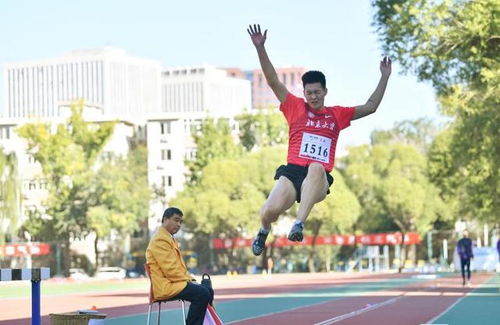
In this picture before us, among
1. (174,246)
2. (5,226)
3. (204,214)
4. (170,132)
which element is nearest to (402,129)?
(170,132)

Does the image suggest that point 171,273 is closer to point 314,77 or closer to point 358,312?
point 314,77

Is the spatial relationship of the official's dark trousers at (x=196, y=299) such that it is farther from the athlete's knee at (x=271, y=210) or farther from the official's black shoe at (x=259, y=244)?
the athlete's knee at (x=271, y=210)

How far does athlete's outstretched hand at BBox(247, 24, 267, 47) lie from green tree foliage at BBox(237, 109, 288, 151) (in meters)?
95.8

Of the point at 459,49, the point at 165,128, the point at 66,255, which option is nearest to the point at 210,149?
the point at 66,255

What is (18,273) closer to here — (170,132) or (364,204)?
(364,204)

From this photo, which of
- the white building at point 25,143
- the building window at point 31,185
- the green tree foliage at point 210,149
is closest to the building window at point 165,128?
the white building at point 25,143

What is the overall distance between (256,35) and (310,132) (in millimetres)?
1065

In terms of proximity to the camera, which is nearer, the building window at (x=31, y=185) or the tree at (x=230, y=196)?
the tree at (x=230, y=196)

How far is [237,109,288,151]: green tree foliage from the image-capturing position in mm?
109312

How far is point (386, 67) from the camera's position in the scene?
12.4 m

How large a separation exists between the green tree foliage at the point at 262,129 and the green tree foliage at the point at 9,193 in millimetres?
45436

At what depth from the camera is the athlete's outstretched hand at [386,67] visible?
12337 millimetres

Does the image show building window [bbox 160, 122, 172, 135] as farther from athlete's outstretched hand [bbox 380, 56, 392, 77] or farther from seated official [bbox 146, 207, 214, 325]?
athlete's outstretched hand [bbox 380, 56, 392, 77]

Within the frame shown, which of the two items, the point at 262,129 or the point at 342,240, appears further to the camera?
the point at 262,129
